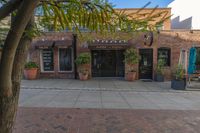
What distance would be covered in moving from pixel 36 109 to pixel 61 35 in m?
9.77

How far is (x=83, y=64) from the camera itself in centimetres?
1524

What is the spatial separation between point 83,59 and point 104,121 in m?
9.49

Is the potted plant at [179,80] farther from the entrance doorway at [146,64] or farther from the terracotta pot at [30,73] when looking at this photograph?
the terracotta pot at [30,73]

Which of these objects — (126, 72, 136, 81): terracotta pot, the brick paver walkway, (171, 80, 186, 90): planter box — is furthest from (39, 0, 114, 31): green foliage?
(126, 72, 136, 81): terracotta pot

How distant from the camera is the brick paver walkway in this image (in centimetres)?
502

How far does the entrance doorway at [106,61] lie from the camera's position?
16469mm

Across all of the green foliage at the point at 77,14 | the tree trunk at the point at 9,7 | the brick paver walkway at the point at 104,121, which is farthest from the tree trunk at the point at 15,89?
the brick paver walkway at the point at 104,121

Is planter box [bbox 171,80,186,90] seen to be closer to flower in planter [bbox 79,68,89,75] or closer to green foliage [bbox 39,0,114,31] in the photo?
flower in planter [bbox 79,68,89,75]

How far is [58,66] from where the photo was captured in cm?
1609

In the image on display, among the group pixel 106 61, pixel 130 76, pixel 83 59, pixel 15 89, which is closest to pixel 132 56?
pixel 130 76

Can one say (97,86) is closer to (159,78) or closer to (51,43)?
(159,78)

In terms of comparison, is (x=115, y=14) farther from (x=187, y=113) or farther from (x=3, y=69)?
(x=187, y=113)

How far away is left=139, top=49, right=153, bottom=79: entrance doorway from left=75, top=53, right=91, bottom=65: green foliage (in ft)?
14.3

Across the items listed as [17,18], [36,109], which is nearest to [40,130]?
[36,109]
